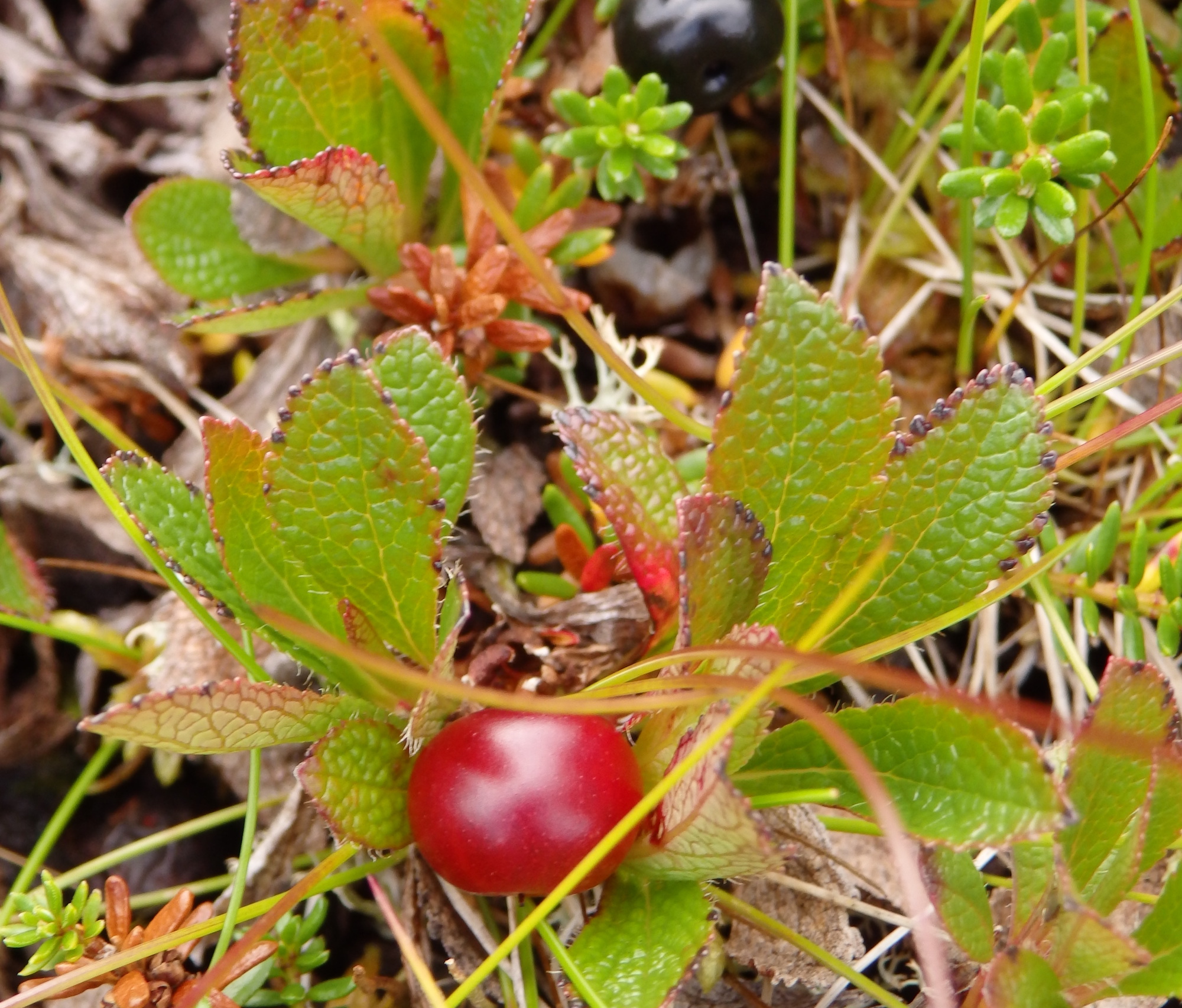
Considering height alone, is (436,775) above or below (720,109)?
below

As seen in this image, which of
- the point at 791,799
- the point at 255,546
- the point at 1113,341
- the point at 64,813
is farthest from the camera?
the point at 64,813

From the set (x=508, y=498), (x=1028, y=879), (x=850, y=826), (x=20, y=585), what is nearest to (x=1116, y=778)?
(x=1028, y=879)

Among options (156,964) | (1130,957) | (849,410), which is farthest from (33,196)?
(1130,957)

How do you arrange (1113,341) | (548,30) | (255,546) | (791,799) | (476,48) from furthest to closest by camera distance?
(548,30) < (476,48) < (1113,341) < (255,546) < (791,799)

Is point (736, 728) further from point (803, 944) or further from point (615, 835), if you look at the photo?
point (803, 944)

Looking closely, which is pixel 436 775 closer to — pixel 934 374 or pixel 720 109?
pixel 934 374

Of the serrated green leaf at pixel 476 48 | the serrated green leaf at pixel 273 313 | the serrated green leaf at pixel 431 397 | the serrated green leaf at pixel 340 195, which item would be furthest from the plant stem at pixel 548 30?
the serrated green leaf at pixel 431 397
